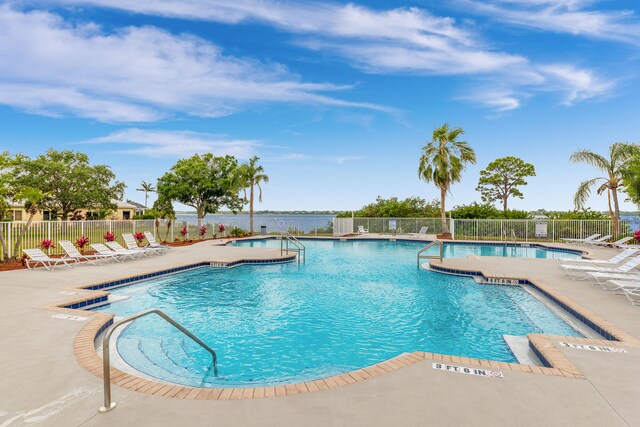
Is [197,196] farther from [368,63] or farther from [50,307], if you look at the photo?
[50,307]

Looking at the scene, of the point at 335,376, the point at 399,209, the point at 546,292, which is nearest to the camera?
the point at 335,376

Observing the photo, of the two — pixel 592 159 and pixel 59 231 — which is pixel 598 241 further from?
pixel 59 231

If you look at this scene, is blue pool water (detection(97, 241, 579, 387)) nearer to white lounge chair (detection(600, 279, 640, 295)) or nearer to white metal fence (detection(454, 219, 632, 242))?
white lounge chair (detection(600, 279, 640, 295))

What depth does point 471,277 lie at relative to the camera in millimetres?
11156

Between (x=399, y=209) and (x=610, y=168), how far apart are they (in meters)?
15.5

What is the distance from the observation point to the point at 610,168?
21.8m

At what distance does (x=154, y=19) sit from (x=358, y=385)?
1815cm

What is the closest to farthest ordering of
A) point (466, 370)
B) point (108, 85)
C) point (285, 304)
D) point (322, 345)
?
point (466, 370) < point (322, 345) < point (285, 304) < point (108, 85)

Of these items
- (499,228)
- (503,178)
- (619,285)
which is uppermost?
(503,178)

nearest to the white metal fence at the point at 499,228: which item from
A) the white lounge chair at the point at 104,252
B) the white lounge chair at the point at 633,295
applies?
the white lounge chair at the point at 633,295

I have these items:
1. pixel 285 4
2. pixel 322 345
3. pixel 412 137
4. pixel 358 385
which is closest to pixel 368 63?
pixel 285 4

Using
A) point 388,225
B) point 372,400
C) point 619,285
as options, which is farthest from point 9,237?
point 388,225

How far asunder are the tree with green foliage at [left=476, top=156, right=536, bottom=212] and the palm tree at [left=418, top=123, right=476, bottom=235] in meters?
12.7

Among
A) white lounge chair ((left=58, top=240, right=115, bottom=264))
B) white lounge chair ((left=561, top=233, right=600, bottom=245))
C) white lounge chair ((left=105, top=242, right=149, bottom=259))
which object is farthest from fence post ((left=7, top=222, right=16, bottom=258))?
white lounge chair ((left=561, top=233, right=600, bottom=245))
